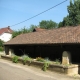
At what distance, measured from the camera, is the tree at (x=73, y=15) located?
5926 centimetres

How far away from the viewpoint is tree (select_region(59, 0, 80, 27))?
5926 centimetres

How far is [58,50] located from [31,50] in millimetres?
6933

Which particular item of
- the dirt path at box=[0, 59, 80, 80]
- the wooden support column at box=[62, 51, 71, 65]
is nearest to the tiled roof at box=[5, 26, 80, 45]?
the wooden support column at box=[62, 51, 71, 65]

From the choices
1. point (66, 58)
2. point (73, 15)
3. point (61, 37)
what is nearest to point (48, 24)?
point (73, 15)

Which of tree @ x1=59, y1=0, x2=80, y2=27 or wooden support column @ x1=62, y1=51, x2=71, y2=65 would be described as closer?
wooden support column @ x1=62, y1=51, x2=71, y2=65

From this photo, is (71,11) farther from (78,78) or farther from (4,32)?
(78,78)

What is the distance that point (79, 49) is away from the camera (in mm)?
20188

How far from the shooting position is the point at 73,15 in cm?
6169

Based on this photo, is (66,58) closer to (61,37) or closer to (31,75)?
(61,37)

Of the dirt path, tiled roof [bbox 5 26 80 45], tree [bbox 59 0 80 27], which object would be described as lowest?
the dirt path

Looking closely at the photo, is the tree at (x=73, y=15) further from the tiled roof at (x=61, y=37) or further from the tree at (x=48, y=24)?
the tree at (x=48, y=24)

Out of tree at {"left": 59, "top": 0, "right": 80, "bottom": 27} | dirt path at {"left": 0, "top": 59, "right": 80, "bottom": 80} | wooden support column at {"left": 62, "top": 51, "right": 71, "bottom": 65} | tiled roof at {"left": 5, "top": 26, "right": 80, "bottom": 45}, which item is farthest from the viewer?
tree at {"left": 59, "top": 0, "right": 80, "bottom": 27}

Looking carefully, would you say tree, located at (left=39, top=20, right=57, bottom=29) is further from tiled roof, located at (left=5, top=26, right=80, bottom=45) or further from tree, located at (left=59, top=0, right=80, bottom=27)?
tiled roof, located at (left=5, top=26, right=80, bottom=45)

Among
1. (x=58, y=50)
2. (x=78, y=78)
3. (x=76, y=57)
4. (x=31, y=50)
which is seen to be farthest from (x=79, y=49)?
(x=31, y=50)
